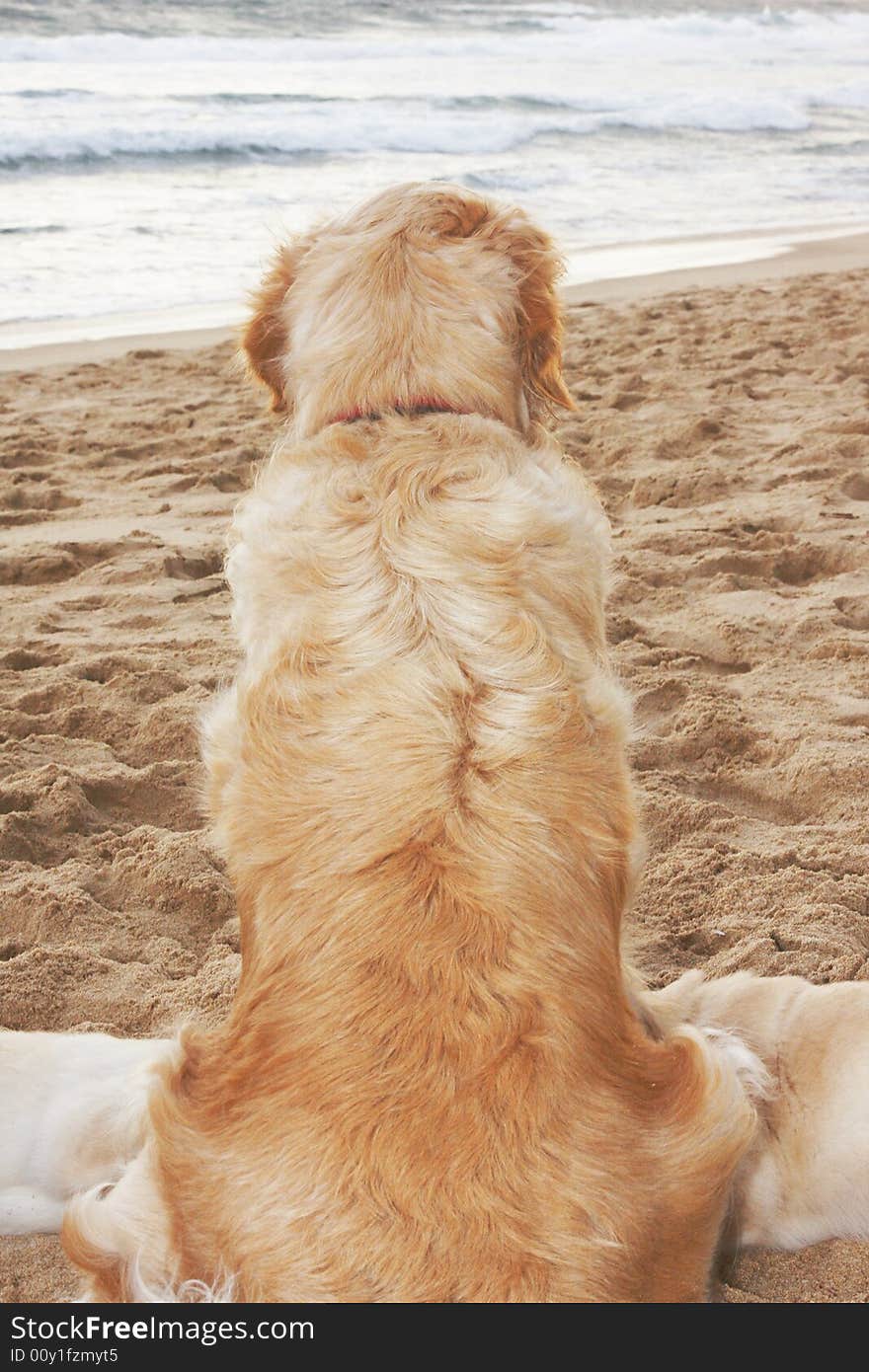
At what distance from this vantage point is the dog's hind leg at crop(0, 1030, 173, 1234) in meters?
2.36

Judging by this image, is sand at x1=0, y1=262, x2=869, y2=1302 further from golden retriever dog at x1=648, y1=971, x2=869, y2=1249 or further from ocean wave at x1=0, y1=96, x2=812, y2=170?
ocean wave at x1=0, y1=96, x2=812, y2=170

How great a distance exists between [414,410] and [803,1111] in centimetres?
158

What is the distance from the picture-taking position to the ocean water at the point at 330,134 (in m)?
11.4

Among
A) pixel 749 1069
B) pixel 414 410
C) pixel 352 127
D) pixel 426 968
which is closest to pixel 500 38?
pixel 352 127

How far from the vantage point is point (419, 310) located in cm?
281

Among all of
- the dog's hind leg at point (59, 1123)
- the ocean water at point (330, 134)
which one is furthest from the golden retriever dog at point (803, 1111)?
the ocean water at point (330, 134)

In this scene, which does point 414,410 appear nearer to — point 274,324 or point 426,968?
point 274,324

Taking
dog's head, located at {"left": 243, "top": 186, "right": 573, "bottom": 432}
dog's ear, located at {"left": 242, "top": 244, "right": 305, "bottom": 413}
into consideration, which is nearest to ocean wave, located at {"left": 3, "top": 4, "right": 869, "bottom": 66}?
dog's ear, located at {"left": 242, "top": 244, "right": 305, "bottom": 413}

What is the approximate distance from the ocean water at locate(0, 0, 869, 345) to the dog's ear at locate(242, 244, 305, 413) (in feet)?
0.68

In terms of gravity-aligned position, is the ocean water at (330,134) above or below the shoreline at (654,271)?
above

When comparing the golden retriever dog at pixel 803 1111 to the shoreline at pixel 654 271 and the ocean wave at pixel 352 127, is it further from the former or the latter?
the ocean wave at pixel 352 127

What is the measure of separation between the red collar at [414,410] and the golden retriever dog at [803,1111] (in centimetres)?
129

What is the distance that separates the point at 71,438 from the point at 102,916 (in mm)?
4182

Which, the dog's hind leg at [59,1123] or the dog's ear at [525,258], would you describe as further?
the dog's ear at [525,258]
